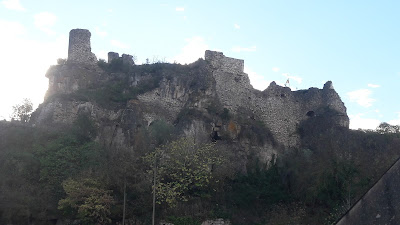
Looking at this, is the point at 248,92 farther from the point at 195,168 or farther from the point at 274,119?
the point at 195,168

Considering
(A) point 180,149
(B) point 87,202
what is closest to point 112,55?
(A) point 180,149

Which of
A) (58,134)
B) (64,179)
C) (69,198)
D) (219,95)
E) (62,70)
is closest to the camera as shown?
(69,198)

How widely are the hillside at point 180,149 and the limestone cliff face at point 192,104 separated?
0.08m

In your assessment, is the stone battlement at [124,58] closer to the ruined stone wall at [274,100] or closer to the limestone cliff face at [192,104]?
the limestone cliff face at [192,104]

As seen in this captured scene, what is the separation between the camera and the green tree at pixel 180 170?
938 inches

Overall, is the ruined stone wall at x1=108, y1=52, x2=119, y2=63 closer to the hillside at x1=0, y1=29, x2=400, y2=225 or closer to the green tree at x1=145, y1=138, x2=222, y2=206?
the hillside at x1=0, y1=29, x2=400, y2=225

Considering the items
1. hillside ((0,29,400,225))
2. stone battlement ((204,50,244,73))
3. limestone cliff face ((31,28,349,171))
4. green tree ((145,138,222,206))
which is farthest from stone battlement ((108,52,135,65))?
green tree ((145,138,222,206))

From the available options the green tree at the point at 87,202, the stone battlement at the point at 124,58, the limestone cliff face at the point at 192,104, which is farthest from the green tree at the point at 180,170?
the stone battlement at the point at 124,58

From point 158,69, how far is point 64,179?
11799mm

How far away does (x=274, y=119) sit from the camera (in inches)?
1398

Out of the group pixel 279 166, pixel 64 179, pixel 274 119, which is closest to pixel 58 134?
pixel 64 179

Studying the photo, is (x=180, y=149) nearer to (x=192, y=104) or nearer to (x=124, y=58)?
(x=192, y=104)

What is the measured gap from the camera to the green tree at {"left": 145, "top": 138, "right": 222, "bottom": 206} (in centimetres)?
2383

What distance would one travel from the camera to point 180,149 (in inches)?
1001
